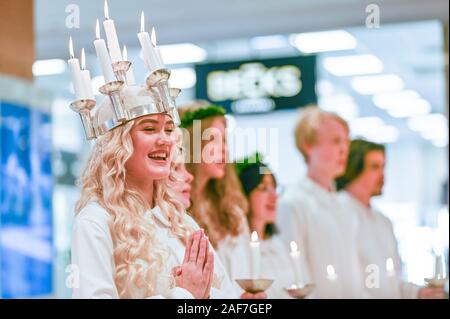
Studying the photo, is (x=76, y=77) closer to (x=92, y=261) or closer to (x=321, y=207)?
(x=92, y=261)

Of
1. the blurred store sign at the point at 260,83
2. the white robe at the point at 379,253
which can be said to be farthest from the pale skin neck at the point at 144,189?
the white robe at the point at 379,253

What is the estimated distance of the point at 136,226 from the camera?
321 centimetres

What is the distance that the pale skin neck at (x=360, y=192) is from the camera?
143 inches

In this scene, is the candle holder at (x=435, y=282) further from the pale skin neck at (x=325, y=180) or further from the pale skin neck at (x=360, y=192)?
the pale skin neck at (x=325, y=180)

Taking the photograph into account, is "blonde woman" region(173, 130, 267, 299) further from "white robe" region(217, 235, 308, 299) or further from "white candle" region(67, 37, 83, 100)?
"white candle" region(67, 37, 83, 100)

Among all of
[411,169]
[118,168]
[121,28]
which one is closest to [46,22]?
[121,28]

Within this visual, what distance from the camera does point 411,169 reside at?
3.60 m

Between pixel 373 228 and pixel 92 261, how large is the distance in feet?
2.88

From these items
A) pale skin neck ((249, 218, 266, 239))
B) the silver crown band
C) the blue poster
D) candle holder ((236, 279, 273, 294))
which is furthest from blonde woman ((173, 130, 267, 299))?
the blue poster

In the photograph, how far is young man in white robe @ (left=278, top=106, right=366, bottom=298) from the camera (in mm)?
3600
